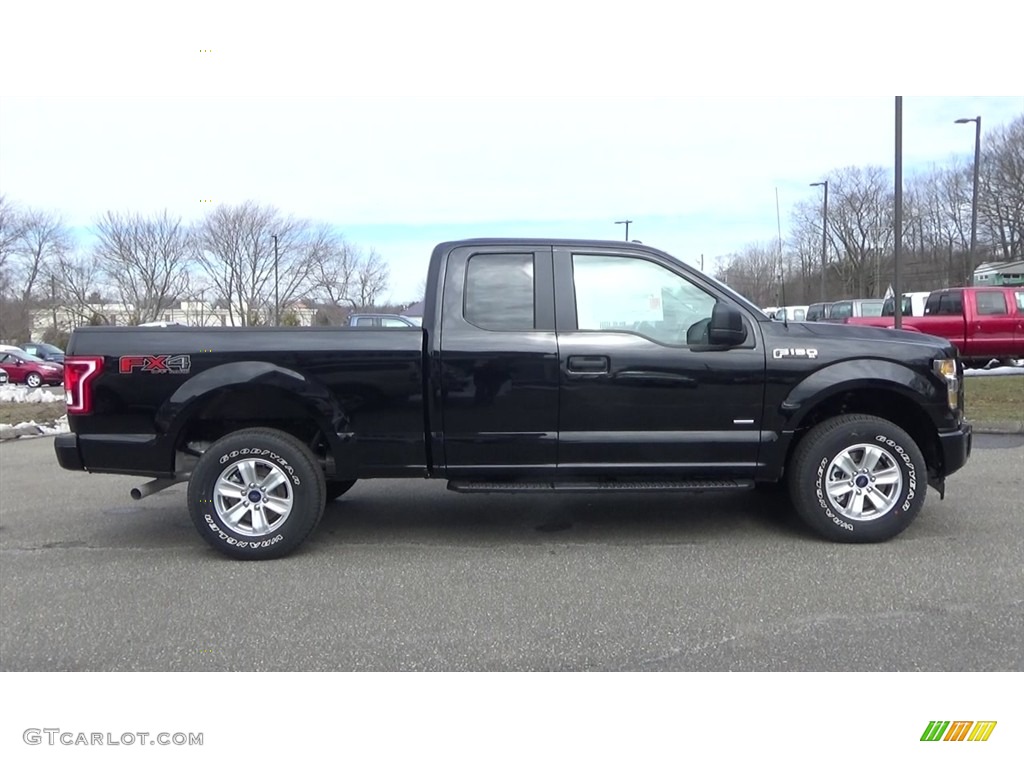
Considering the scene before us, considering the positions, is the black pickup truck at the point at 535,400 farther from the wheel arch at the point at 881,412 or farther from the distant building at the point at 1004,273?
the distant building at the point at 1004,273

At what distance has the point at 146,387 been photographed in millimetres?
5008

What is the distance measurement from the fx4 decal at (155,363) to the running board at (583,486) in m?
1.80

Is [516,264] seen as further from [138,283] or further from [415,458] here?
[138,283]

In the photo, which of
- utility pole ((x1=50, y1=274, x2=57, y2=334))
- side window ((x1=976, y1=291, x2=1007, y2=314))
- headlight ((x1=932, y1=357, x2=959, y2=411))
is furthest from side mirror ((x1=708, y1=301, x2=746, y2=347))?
utility pole ((x1=50, y1=274, x2=57, y2=334))

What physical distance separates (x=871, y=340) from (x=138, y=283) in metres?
23.1

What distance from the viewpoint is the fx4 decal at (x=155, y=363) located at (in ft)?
16.4

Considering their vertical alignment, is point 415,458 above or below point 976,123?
below

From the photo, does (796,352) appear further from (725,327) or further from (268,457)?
(268,457)

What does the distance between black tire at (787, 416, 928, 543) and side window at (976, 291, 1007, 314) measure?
13.7 meters

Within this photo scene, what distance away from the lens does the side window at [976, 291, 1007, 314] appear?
16703mm

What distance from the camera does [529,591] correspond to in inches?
174

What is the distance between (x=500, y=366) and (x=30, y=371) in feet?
Result: 80.7

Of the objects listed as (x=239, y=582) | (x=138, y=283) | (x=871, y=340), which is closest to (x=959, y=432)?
(x=871, y=340)
